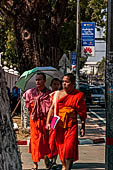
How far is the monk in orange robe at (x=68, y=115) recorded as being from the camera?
29.0ft

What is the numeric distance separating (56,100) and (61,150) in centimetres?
86

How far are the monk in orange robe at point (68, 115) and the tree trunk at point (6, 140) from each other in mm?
5569

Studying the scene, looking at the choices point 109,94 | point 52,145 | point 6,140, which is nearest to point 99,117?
point 52,145

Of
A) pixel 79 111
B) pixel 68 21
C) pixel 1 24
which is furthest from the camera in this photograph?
pixel 68 21

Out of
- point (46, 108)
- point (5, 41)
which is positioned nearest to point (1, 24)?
point (5, 41)

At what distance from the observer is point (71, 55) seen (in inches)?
1192

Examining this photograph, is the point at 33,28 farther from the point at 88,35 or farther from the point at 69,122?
the point at 69,122

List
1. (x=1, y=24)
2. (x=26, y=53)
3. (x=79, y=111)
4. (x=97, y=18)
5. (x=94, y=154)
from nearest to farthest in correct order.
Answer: (x=79, y=111), (x=94, y=154), (x=26, y=53), (x=1, y=24), (x=97, y=18)

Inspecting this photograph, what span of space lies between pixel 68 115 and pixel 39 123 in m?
0.95

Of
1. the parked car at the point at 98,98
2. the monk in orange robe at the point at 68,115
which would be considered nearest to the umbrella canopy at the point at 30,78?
the monk in orange robe at the point at 68,115

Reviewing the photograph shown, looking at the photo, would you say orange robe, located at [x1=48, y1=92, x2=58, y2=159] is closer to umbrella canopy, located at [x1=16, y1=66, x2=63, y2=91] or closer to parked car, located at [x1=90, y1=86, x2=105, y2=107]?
umbrella canopy, located at [x1=16, y1=66, x2=63, y2=91]

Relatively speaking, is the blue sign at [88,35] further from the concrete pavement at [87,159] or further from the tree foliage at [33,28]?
the concrete pavement at [87,159]

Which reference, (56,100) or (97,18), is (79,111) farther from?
(97,18)

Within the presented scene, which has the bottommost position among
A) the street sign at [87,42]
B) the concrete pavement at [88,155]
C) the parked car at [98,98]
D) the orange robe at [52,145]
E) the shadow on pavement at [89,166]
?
the parked car at [98,98]
